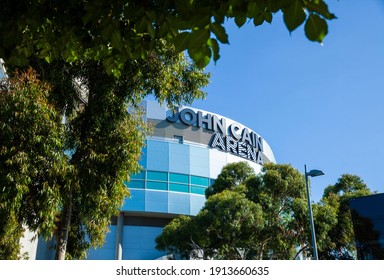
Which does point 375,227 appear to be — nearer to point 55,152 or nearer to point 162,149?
point 55,152

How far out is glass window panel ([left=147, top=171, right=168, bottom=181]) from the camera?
28.8 metres

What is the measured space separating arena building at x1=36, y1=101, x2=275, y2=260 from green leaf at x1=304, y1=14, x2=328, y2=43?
24.9 metres

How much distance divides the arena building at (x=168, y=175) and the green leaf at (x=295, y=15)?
81.5ft

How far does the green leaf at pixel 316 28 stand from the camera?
1.82 metres

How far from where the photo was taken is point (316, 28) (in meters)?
1.83

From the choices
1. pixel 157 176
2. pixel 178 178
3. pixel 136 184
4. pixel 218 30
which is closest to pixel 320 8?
pixel 218 30

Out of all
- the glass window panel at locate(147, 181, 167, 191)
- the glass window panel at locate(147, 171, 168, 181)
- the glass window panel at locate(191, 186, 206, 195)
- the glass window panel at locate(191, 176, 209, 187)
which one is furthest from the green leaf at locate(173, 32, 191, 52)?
the glass window panel at locate(191, 176, 209, 187)

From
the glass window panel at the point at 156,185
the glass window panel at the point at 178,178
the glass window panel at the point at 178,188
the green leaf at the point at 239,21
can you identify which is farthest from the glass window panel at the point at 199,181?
the green leaf at the point at 239,21

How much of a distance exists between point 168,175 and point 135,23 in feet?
87.5

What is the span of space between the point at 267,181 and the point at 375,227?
6368 mm

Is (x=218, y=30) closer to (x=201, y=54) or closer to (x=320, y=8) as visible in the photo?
(x=201, y=54)

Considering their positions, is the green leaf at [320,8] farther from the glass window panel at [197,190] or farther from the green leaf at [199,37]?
the glass window panel at [197,190]

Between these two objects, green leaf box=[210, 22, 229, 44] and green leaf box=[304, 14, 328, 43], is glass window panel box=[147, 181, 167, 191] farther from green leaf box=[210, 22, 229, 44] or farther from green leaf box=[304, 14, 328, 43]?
green leaf box=[304, 14, 328, 43]
